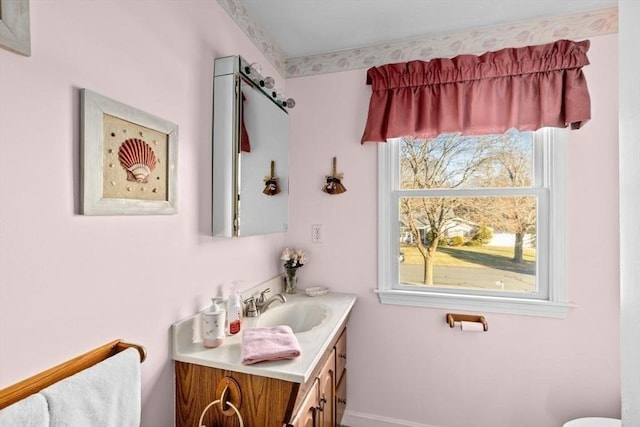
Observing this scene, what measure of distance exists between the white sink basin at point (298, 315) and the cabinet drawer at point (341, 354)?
183 mm

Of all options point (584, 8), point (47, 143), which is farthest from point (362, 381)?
point (584, 8)

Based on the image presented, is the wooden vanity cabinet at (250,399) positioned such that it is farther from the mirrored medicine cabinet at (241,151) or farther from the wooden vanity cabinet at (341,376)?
the mirrored medicine cabinet at (241,151)

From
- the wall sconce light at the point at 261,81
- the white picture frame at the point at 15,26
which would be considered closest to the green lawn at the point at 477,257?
the wall sconce light at the point at 261,81

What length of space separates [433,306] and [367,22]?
5.65 feet

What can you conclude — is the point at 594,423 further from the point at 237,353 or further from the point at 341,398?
the point at 237,353

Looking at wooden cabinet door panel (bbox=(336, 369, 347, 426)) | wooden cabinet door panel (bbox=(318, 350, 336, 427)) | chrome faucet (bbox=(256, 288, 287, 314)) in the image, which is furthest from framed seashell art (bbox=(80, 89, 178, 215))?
wooden cabinet door panel (bbox=(336, 369, 347, 426))

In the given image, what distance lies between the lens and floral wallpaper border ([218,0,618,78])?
5.44ft

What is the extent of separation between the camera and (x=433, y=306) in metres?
1.90

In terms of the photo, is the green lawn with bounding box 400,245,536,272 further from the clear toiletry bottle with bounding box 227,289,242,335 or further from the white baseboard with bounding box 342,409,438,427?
the clear toiletry bottle with bounding box 227,289,242,335

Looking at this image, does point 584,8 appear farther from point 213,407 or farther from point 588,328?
point 213,407

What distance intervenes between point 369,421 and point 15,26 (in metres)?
2.40

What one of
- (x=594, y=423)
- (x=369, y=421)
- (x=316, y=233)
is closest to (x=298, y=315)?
(x=316, y=233)

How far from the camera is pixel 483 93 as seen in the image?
1774 millimetres

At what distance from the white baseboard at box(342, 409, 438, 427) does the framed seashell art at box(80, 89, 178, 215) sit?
1757 millimetres
